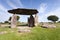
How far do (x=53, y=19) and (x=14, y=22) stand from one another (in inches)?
3209

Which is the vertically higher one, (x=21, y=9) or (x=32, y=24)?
(x=21, y=9)

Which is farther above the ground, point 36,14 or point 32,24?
point 36,14

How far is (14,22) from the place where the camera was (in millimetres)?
29203

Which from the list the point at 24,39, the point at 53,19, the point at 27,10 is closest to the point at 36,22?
the point at 27,10

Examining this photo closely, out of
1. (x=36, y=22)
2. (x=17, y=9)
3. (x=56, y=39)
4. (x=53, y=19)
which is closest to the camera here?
(x=56, y=39)

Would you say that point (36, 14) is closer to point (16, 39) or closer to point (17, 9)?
point (17, 9)

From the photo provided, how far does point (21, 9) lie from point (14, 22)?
10.5 ft

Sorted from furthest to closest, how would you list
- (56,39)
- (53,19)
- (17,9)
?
(53,19), (17,9), (56,39)

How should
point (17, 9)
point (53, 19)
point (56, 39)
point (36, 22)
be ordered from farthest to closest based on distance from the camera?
point (53, 19), point (36, 22), point (17, 9), point (56, 39)

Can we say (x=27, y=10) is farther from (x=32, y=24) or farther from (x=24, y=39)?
(x=24, y=39)

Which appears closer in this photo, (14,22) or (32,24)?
(14,22)

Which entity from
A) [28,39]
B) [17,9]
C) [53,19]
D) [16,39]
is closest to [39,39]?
[28,39]

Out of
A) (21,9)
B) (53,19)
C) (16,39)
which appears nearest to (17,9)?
(21,9)

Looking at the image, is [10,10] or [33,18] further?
[33,18]
